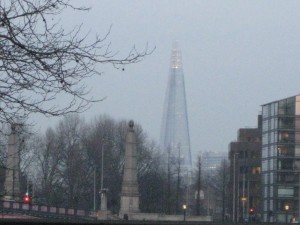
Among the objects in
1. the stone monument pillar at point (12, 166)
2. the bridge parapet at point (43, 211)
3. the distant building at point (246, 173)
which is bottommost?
the bridge parapet at point (43, 211)

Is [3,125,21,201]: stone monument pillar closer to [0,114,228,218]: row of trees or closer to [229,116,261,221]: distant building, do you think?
[0,114,228,218]: row of trees

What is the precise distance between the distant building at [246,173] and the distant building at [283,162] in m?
8.67

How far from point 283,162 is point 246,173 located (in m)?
20.7

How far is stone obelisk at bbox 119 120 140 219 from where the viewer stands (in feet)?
306

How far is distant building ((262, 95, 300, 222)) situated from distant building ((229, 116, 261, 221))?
28.4 ft

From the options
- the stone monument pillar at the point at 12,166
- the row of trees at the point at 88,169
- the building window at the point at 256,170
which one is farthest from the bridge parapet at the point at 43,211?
the building window at the point at 256,170

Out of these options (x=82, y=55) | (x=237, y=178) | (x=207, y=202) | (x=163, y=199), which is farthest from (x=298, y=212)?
(x=82, y=55)

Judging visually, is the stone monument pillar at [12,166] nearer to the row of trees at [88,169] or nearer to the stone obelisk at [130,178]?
the stone obelisk at [130,178]

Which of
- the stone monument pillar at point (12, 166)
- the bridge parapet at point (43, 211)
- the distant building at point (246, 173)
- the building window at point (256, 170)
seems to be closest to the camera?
the stone monument pillar at point (12, 166)

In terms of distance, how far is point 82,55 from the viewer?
19.9 m

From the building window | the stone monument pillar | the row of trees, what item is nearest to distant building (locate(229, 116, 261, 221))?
the building window

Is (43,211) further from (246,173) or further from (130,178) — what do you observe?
(246,173)

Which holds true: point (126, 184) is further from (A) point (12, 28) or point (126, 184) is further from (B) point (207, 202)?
(B) point (207, 202)

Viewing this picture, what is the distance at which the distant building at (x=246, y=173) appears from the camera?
435ft
